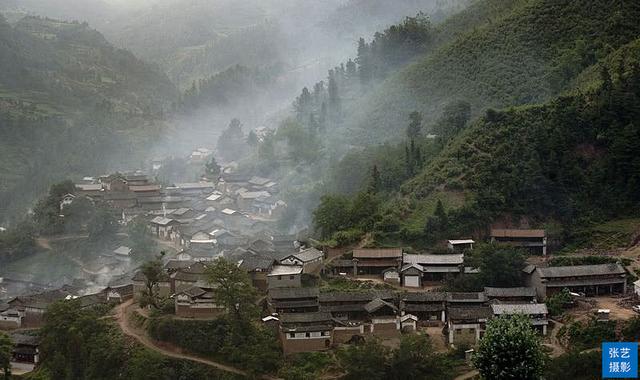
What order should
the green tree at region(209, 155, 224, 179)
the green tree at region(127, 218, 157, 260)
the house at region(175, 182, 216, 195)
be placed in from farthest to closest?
the green tree at region(209, 155, 224, 179)
the house at region(175, 182, 216, 195)
the green tree at region(127, 218, 157, 260)

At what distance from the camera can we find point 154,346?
105ft

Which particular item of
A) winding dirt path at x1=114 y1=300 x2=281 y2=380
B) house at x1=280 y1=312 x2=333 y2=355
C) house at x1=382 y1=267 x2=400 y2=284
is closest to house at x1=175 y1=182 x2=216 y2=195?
winding dirt path at x1=114 y1=300 x2=281 y2=380

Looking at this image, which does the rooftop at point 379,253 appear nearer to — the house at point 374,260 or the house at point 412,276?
the house at point 374,260

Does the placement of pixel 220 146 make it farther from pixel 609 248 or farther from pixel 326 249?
pixel 609 248

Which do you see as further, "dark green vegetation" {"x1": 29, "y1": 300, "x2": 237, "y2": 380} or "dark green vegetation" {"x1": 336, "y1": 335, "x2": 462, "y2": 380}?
"dark green vegetation" {"x1": 29, "y1": 300, "x2": 237, "y2": 380}

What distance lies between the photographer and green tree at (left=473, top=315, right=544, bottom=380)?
2200 cm

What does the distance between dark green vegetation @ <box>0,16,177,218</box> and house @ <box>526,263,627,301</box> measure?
42648 millimetres

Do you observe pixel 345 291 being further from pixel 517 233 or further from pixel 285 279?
pixel 517 233

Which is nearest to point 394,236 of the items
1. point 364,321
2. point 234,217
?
point 364,321

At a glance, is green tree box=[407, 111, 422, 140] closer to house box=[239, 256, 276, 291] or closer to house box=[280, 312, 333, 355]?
house box=[239, 256, 276, 291]

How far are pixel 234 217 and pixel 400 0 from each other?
220ft

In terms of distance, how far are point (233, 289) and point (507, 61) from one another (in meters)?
28.9

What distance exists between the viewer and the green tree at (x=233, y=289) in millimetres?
30000

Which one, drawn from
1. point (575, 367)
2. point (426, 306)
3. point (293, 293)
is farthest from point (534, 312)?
point (293, 293)
